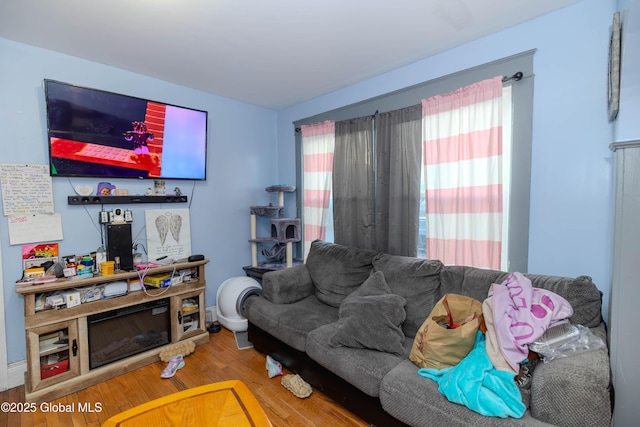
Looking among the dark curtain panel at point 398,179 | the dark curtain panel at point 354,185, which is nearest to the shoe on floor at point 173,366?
the dark curtain panel at point 354,185

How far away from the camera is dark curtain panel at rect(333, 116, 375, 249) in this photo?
285 cm

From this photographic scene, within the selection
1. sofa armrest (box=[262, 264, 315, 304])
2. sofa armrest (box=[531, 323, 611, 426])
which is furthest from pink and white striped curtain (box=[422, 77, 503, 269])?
sofa armrest (box=[262, 264, 315, 304])

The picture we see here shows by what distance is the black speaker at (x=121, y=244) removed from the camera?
2.43 m

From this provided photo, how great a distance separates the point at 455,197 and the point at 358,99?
142 cm

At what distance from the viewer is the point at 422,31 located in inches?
81.0

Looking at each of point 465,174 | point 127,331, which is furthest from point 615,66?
point 127,331

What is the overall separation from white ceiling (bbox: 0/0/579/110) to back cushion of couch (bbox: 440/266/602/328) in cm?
168

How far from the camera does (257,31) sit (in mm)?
2035

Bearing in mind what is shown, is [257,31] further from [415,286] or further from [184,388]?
[184,388]

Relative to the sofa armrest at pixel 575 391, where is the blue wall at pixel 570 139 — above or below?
above

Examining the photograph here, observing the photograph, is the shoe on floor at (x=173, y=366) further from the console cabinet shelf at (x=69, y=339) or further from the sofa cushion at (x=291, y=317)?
the sofa cushion at (x=291, y=317)

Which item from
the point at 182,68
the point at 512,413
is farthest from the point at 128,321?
the point at 512,413

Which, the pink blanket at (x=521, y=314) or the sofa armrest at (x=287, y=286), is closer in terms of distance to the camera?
the pink blanket at (x=521, y=314)

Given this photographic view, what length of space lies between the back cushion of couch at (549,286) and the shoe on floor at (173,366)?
2.18 metres
